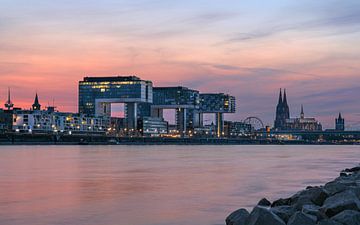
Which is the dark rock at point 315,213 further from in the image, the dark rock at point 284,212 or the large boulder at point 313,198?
the large boulder at point 313,198

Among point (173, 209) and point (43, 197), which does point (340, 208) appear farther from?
point (43, 197)

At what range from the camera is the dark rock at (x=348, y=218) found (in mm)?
13898

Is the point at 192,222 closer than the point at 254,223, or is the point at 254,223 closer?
the point at 254,223

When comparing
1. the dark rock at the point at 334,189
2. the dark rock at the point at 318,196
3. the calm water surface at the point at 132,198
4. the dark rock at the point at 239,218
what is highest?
the dark rock at the point at 334,189

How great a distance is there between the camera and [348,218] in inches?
551

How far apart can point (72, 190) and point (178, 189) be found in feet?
18.2

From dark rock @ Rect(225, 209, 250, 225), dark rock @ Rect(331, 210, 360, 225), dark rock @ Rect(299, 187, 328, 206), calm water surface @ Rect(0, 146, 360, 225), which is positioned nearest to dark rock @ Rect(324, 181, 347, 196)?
dark rock @ Rect(299, 187, 328, 206)

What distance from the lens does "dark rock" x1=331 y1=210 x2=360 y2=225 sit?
45.6 feet

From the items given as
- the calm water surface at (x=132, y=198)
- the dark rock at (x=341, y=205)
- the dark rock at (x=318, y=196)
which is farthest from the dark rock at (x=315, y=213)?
the calm water surface at (x=132, y=198)

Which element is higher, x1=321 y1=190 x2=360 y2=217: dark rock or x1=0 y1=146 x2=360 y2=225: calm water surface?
x1=321 y1=190 x2=360 y2=217: dark rock

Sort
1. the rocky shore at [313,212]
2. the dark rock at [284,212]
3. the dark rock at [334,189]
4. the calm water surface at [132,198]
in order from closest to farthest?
the rocky shore at [313,212] < the dark rock at [284,212] < the dark rock at [334,189] < the calm water surface at [132,198]

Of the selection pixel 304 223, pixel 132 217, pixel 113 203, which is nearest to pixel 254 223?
pixel 304 223

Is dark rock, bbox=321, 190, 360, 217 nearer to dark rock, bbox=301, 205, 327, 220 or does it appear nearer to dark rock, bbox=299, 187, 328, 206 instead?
dark rock, bbox=301, 205, 327, 220

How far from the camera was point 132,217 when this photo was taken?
20078 millimetres
